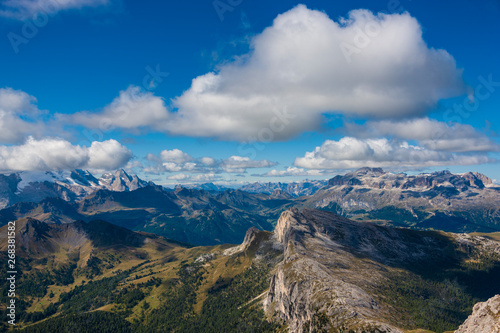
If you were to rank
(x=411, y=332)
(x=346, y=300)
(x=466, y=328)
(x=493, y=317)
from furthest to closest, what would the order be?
(x=346, y=300)
(x=411, y=332)
(x=466, y=328)
(x=493, y=317)

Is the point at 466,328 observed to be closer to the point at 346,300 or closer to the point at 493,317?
the point at 493,317

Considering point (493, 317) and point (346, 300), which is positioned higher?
point (493, 317)

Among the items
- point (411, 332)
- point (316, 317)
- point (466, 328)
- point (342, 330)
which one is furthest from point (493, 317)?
point (316, 317)

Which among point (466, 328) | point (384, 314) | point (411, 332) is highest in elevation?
point (466, 328)

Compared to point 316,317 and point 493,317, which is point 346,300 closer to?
point 316,317

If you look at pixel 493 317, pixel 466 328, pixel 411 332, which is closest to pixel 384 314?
pixel 411 332

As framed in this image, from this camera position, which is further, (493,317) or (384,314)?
(384,314)

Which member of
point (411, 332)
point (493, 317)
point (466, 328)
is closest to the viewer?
point (493, 317)
